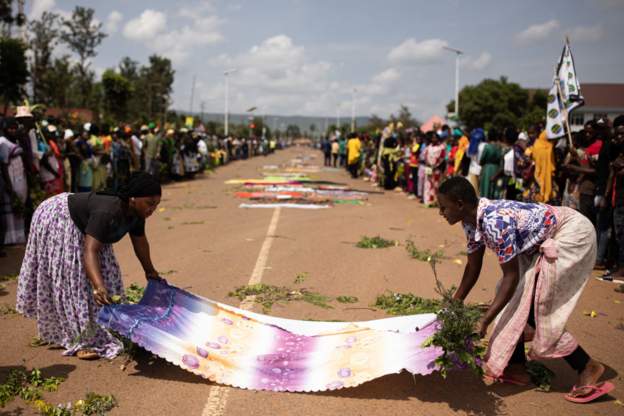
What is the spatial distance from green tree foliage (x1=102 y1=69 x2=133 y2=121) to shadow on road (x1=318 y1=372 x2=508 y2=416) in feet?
122

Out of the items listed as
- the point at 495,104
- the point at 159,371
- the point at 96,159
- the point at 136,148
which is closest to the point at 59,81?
the point at 136,148

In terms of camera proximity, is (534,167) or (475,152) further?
(475,152)

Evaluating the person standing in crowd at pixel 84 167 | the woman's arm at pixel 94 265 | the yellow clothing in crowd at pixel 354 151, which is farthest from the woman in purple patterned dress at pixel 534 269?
the yellow clothing in crowd at pixel 354 151

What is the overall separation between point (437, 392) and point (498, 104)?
6406 centimetres

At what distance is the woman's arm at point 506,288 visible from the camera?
4246 millimetres

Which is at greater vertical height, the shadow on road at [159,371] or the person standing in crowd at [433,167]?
the person standing in crowd at [433,167]

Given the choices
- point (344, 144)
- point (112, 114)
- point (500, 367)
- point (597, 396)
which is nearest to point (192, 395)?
point (500, 367)

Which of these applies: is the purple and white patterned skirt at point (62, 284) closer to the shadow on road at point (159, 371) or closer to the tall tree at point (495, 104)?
the shadow on road at point (159, 371)

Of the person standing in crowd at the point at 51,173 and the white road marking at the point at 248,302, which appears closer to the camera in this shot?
the white road marking at the point at 248,302

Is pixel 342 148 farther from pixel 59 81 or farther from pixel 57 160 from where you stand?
pixel 57 160

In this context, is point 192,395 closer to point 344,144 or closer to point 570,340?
point 570,340

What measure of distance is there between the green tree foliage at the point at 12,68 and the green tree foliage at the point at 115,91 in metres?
8.62

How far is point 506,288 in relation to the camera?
427cm

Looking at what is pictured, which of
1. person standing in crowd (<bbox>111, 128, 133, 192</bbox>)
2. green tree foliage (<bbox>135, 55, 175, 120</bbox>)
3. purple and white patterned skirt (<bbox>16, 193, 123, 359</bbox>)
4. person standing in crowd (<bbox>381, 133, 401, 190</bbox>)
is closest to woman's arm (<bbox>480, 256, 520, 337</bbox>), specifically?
purple and white patterned skirt (<bbox>16, 193, 123, 359</bbox>)
